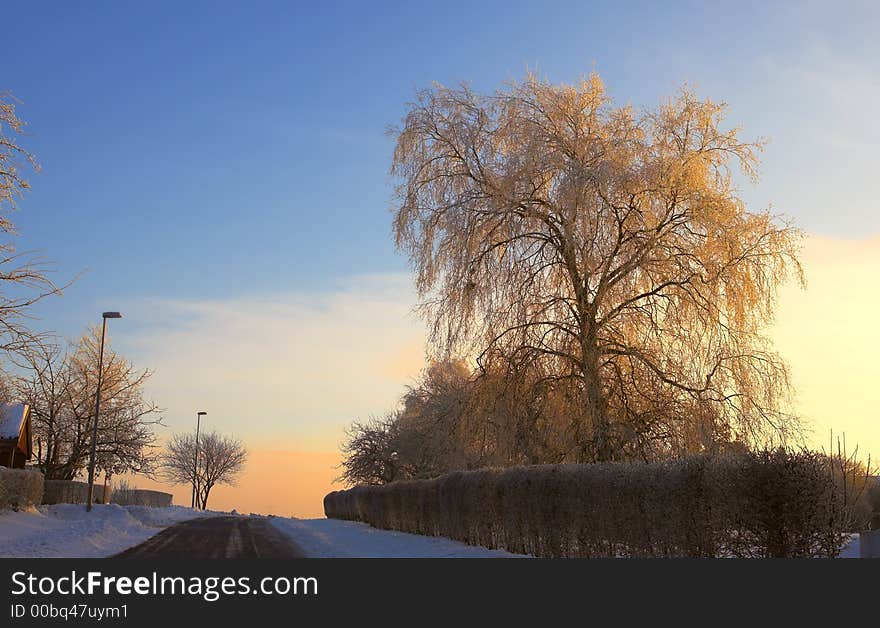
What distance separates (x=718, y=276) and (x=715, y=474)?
29.1 feet

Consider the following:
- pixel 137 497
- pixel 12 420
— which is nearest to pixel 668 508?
pixel 12 420

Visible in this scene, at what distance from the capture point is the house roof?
137 ft

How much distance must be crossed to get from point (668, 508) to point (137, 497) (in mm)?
59129

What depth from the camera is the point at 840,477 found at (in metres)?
11.2

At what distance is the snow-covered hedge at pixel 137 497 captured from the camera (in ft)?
198

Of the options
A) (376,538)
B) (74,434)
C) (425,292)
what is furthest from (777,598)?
(74,434)

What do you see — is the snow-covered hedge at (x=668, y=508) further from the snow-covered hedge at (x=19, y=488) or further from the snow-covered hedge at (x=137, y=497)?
the snow-covered hedge at (x=137, y=497)

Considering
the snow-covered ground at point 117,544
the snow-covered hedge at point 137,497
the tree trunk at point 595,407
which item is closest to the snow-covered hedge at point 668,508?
the snow-covered ground at point 117,544

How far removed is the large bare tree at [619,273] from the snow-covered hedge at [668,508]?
3.04 meters

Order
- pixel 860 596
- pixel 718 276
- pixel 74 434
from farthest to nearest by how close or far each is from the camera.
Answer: pixel 74 434
pixel 718 276
pixel 860 596

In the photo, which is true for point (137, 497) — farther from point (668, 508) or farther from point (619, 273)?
Result: point (668, 508)

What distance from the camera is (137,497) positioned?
206 feet

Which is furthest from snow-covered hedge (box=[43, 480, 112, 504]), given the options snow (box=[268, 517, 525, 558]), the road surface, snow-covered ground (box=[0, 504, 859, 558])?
snow (box=[268, 517, 525, 558])

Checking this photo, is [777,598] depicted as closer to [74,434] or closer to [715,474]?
[715,474]
